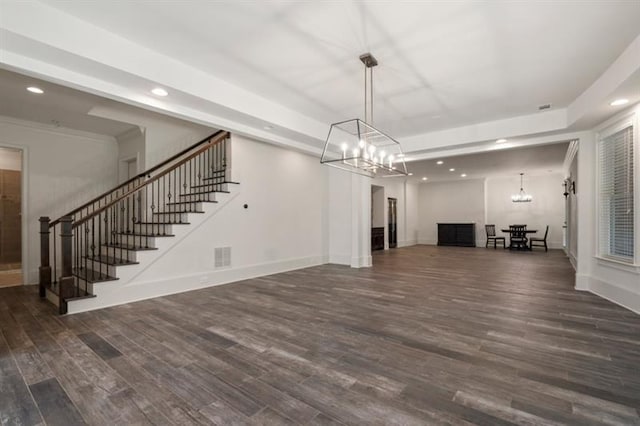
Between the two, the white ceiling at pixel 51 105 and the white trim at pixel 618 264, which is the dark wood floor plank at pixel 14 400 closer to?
the white ceiling at pixel 51 105

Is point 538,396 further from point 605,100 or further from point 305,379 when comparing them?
point 605,100

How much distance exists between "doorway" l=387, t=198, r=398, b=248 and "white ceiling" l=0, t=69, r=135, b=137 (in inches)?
376

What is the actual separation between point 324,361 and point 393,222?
34.9 ft

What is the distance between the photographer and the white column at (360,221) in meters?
7.35

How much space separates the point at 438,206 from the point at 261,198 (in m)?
10.6

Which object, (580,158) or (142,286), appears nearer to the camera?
(142,286)

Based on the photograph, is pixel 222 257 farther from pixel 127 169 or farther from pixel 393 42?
pixel 393 42

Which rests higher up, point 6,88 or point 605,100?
point 6,88

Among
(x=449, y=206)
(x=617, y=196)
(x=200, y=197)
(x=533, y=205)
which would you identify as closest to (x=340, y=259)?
(x=200, y=197)

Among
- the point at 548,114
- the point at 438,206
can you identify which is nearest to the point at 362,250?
the point at 548,114

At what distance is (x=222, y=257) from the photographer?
5.51 m

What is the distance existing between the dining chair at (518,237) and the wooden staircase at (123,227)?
431 inches

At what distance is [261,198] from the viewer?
20.5ft

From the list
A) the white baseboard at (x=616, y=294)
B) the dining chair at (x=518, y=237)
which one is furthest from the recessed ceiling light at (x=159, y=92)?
the dining chair at (x=518, y=237)
